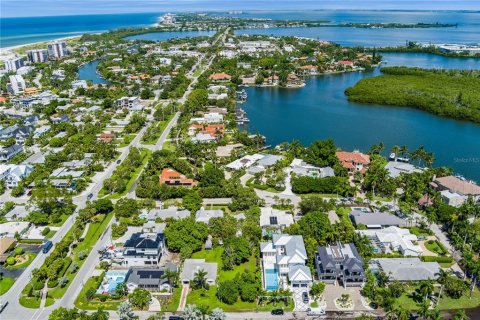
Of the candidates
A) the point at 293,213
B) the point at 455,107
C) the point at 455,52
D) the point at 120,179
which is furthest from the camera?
the point at 455,52

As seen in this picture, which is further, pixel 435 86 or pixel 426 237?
pixel 435 86

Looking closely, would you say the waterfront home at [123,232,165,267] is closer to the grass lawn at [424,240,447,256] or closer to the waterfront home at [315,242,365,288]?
the waterfront home at [315,242,365,288]

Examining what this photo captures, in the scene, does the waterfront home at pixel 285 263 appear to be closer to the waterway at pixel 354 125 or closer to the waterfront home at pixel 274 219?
the waterfront home at pixel 274 219

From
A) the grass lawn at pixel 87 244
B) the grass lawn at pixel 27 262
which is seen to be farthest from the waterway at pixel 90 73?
the grass lawn at pixel 27 262

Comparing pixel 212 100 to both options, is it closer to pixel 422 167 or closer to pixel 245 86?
pixel 245 86

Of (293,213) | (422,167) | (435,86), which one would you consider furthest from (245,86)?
(293,213)

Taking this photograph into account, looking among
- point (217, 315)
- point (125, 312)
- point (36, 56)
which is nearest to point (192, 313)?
point (217, 315)

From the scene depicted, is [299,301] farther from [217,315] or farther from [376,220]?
[376,220]

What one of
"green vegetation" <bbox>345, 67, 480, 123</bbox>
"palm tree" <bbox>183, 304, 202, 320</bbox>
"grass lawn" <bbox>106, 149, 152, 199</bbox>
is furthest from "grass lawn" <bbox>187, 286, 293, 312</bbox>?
"green vegetation" <bbox>345, 67, 480, 123</bbox>
